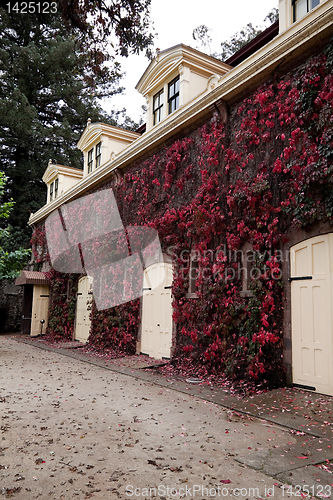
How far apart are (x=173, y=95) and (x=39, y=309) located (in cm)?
1175

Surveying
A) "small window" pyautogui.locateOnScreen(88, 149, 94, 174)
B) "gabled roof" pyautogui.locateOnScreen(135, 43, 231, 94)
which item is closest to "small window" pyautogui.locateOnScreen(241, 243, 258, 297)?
"gabled roof" pyautogui.locateOnScreen(135, 43, 231, 94)

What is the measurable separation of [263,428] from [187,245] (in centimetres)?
525

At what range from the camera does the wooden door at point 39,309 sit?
18266 millimetres

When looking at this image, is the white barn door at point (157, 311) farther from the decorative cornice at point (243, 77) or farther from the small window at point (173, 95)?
the small window at point (173, 95)

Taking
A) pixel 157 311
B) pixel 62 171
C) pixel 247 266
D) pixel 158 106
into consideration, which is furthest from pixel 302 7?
pixel 62 171

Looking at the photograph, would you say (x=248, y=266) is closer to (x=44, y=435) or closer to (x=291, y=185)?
(x=291, y=185)

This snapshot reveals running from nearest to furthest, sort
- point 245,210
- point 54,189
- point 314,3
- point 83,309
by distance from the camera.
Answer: point 314,3, point 245,210, point 83,309, point 54,189

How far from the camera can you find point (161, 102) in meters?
12.1

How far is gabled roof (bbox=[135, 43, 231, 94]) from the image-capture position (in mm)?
10750

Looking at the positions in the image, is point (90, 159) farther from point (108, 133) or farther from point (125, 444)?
point (125, 444)

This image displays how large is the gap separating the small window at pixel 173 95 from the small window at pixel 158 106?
528mm

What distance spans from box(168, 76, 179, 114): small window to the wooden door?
1092 centimetres

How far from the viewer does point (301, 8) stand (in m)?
8.01

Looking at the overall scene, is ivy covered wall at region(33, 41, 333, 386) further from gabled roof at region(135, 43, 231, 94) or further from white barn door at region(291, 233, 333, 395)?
gabled roof at region(135, 43, 231, 94)
